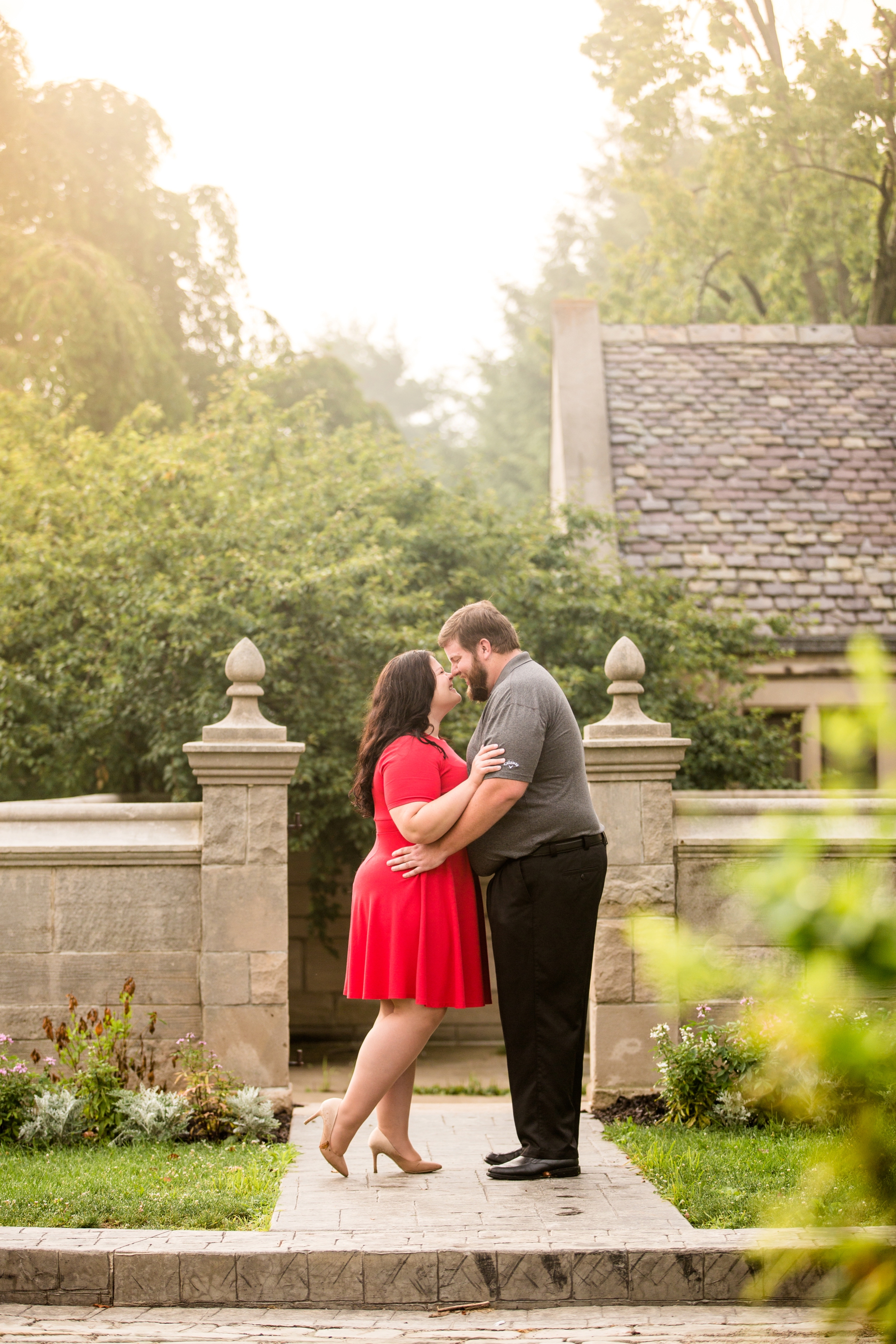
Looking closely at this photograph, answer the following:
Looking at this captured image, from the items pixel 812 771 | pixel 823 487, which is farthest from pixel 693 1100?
pixel 823 487

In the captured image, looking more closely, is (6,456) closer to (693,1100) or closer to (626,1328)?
(693,1100)

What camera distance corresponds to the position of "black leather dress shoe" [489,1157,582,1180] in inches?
183

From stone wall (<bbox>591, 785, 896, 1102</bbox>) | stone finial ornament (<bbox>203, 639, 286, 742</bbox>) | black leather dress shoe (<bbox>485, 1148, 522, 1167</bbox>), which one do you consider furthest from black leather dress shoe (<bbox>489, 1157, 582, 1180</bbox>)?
stone finial ornament (<bbox>203, 639, 286, 742</bbox>)

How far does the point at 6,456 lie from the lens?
11.2 meters

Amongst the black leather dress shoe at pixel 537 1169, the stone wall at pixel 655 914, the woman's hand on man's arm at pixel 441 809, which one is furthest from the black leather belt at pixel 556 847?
the stone wall at pixel 655 914

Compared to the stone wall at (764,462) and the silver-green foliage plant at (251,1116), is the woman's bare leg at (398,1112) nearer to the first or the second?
the silver-green foliage plant at (251,1116)

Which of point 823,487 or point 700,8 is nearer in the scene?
point 823,487

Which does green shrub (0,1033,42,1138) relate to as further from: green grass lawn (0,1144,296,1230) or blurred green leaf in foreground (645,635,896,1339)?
blurred green leaf in foreground (645,635,896,1339)

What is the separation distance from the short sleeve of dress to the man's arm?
0.51 feet

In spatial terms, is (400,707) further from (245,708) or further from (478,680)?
(245,708)

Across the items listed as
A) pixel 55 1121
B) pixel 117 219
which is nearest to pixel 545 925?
pixel 55 1121

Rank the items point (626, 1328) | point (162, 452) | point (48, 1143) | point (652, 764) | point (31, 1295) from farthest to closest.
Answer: point (162, 452)
point (652, 764)
point (48, 1143)
point (31, 1295)
point (626, 1328)

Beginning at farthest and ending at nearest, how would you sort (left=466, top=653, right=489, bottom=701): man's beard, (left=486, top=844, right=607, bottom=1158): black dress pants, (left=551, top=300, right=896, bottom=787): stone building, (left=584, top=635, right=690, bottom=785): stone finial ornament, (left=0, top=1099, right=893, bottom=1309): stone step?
(left=551, top=300, right=896, bottom=787): stone building < (left=584, top=635, right=690, bottom=785): stone finial ornament < (left=466, top=653, right=489, bottom=701): man's beard < (left=486, top=844, right=607, bottom=1158): black dress pants < (left=0, top=1099, right=893, bottom=1309): stone step

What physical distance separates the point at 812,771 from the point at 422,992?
7356mm
